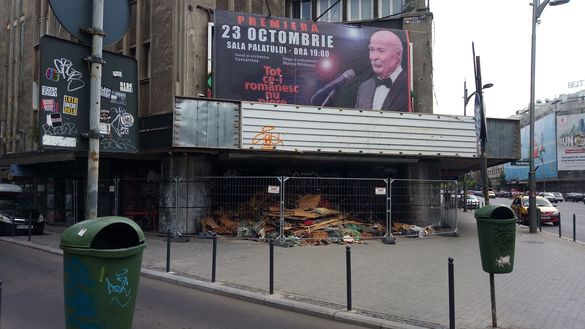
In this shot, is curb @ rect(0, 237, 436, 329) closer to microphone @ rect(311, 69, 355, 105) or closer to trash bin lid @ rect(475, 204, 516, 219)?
trash bin lid @ rect(475, 204, 516, 219)

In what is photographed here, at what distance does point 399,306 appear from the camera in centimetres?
749

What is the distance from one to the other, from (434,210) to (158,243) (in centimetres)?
1032

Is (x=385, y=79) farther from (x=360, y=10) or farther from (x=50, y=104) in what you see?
(x=50, y=104)

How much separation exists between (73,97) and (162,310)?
4147mm

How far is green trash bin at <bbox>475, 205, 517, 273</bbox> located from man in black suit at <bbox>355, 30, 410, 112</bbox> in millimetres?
14173

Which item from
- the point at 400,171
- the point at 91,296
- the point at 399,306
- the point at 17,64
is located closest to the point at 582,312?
the point at 399,306

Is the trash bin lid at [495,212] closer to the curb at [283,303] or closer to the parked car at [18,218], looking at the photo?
the curb at [283,303]

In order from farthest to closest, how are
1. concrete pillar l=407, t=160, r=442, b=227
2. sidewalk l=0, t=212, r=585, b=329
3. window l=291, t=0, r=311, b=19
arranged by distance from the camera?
1. window l=291, t=0, r=311, b=19
2. concrete pillar l=407, t=160, r=442, b=227
3. sidewalk l=0, t=212, r=585, b=329

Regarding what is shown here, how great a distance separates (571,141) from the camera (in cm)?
9219

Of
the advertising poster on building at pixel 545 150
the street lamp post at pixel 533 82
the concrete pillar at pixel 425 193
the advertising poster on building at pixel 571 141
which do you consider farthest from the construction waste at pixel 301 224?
the advertising poster on building at pixel 571 141

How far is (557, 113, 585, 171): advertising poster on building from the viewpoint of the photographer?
90.9 m

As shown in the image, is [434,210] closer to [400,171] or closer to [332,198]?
[400,171]

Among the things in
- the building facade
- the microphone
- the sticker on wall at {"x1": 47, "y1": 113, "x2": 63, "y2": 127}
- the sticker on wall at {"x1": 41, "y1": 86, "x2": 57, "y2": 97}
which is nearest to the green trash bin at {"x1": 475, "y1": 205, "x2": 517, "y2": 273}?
the sticker on wall at {"x1": 47, "y1": 113, "x2": 63, "y2": 127}

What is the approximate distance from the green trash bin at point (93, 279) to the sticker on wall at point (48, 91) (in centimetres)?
168
